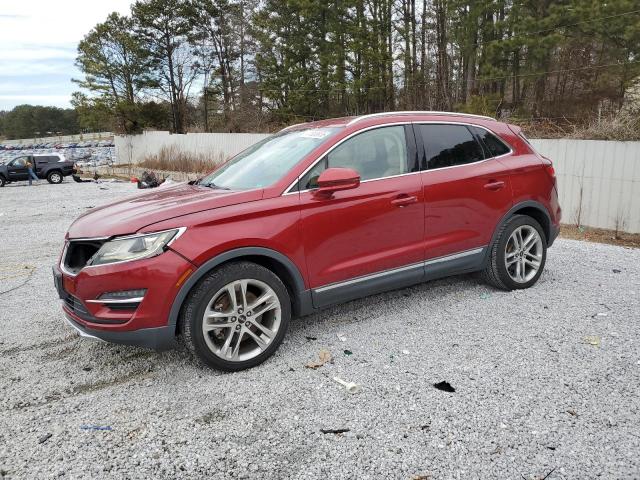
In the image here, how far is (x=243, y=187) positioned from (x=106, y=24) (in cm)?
5744

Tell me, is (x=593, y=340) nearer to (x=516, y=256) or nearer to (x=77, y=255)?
(x=516, y=256)

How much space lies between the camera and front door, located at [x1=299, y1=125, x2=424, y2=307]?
375cm

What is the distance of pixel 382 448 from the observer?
104 inches

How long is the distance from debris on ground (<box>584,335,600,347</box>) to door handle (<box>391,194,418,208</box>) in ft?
5.69

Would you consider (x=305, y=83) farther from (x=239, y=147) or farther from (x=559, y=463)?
(x=559, y=463)

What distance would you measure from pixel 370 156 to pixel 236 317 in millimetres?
1742

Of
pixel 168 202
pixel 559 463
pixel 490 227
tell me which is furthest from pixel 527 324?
pixel 168 202

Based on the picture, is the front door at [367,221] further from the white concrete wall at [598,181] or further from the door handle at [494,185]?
the white concrete wall at [598,181]

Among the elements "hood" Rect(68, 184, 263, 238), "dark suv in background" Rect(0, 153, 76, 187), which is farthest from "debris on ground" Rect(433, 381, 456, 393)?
"dark suv in background" Rect(0, 153, 76, 187)

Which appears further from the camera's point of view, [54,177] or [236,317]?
[54,177]

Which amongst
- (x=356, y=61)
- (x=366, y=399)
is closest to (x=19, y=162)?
(x=356, y=61)

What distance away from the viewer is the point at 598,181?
10156 millimetres

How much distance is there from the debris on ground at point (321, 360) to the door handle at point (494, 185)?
2.19m

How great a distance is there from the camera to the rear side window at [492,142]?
15.7ft
